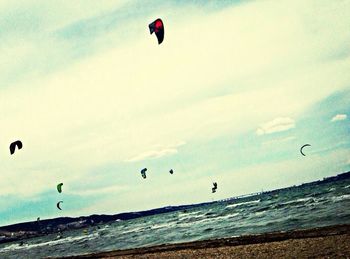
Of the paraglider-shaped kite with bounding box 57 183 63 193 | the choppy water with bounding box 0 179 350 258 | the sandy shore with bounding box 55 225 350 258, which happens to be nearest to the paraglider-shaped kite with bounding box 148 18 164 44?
the sandy shore with bounding box 55 225 350 258

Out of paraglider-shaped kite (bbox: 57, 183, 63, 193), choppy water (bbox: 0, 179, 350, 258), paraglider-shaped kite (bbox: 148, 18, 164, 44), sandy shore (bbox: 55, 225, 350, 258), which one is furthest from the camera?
paraglider-shaped kite (bbox: 57, 183, 63, 193)

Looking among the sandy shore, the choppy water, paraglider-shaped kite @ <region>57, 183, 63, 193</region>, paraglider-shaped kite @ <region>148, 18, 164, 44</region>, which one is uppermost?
paraglider-shaped kite @ <region>148, 18, 164, 44</region>

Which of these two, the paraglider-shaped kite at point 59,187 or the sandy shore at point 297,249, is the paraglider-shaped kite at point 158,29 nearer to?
the sandy shore at point 297,249

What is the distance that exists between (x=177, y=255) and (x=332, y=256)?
999cm

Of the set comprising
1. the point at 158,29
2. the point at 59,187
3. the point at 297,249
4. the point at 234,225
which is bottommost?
the point at 234,225

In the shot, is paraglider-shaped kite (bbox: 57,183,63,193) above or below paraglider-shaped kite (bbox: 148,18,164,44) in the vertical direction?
below

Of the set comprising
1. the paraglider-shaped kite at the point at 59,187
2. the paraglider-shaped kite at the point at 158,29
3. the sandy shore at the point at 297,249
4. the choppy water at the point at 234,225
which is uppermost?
the paraglider-shaped kite at the point at 158,29

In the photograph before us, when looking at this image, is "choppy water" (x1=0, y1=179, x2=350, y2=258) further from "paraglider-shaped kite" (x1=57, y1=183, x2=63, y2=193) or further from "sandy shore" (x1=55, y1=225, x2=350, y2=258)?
"paraglider-shaped kite" (x1=57, y1=183, x2=63, y2=193)

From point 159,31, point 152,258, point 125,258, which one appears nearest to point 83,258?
point 125,258

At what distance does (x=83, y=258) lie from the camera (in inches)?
1175

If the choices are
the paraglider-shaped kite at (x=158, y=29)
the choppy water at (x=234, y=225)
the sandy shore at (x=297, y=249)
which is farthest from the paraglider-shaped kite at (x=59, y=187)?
the paraglider-shaped kite at (x=158, y=29)

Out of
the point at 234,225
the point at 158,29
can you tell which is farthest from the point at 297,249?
the point at 234,225

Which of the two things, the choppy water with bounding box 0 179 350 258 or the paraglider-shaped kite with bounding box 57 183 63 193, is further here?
the paraglider-shaped kite with bounding box 57 183 63 193

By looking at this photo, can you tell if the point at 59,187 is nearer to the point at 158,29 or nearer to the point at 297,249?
the point at 158,29
